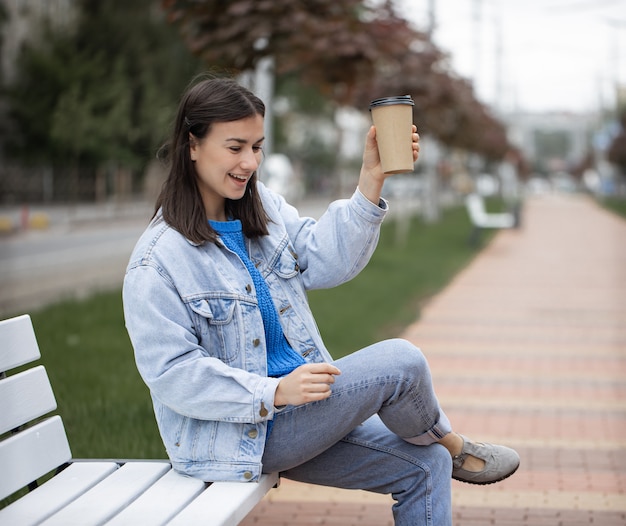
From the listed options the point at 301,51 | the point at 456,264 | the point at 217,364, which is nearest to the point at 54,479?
the point at 217,364

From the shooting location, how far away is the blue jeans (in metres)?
2.72

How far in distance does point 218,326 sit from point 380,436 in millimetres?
588

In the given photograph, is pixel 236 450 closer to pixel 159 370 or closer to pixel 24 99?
pixel 159 370

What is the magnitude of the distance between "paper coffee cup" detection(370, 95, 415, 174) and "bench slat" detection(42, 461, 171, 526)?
1.10 meters

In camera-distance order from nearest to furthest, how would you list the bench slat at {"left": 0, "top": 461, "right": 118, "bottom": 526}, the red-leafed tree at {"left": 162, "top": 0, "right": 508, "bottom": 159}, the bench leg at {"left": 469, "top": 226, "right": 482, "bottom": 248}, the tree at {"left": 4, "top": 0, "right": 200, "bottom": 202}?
the bench slat at {"left": 0, "top": 461, "right": 118, "bottom": 526} < the red-leafed tree at {"left": 162, "top": 0, "right": 508, "bottom": 159} < the bench leg at {"left": 469, "top": 226, "right": 482, "bottom": 248} < the tree at {"left": 4, "top": 0, "right": 200, "bottom": 202}

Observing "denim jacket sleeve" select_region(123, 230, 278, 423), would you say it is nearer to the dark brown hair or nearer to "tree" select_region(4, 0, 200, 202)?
the dark brown hair

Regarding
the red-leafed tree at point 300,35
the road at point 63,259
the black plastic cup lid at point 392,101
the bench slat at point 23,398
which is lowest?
the road at point 63,259

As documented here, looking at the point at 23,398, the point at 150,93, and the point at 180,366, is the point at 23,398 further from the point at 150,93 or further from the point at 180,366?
the point at 150,93

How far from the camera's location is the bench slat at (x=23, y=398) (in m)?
2.74

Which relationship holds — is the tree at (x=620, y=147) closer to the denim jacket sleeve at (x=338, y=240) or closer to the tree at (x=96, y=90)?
the tree at (x=96, y=90)

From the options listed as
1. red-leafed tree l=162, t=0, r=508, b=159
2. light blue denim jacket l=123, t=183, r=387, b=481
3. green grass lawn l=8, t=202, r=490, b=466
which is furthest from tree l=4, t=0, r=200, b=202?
light blue denim jacket l=123, t=183, r=387, b=481

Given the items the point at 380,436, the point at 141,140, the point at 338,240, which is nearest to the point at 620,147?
the point at 141,140

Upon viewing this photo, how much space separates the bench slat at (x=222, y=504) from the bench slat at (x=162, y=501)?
0.04 metres

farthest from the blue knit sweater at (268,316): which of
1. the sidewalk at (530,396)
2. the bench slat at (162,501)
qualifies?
the sidewalk at (530,396)
